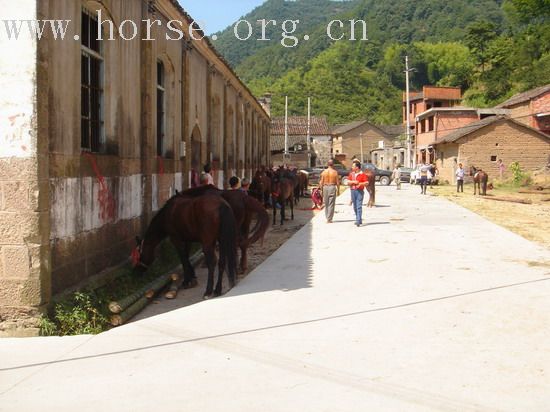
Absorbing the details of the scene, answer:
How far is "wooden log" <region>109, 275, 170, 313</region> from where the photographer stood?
264 inches

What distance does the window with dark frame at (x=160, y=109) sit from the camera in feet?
40.5

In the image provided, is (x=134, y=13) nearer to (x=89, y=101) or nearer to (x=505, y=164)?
(x=89, y=101)

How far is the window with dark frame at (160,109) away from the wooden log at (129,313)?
541 centimetres

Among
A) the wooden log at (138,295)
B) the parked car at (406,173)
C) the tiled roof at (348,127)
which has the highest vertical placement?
the tiled roof at (348,127)

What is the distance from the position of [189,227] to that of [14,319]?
2.90m

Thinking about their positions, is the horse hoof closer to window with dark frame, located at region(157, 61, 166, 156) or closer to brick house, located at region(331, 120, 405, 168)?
window with dark frame, located at region(157, 61, 166, 156)

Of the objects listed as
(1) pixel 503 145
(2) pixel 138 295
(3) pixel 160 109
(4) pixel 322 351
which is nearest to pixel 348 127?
(1) pixel 503 145

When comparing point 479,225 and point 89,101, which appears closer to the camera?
point 89,101

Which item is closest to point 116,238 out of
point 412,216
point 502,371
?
point 502,371

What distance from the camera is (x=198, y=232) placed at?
8.31 metres

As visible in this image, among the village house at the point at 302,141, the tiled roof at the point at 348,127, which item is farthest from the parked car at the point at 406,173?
the tiled roof at the point at 348,127

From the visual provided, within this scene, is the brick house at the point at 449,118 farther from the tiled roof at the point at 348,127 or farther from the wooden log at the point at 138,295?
the wooden log at the point at 138,295

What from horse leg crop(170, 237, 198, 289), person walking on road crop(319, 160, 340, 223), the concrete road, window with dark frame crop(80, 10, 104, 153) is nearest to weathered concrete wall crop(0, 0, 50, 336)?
the concrete road

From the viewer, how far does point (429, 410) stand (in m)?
4.05
